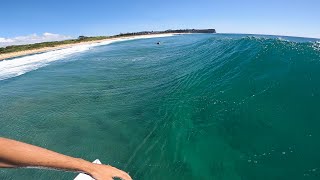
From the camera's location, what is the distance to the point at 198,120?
855 cm

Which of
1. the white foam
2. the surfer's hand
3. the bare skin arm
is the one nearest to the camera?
the bare skin arm

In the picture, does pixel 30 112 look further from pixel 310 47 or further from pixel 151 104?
pixel 310 47

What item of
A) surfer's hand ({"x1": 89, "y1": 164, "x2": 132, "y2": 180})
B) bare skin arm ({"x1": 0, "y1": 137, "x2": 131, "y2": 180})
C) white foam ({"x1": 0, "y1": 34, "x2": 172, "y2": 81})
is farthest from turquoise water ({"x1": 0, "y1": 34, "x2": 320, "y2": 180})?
white foam ({"x1": 0, "y1": 34, "x2": 172, "y2": 81})

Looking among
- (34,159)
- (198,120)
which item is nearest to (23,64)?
(198,120)

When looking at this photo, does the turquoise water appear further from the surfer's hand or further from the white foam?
the white foam

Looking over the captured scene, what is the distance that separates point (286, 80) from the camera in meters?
10.2

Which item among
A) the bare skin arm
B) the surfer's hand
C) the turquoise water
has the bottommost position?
the turquoise water

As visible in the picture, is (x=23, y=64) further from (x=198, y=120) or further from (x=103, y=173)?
(x=103, y=173)

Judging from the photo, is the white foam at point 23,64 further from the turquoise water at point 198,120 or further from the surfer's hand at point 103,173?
the surfer's hand at point 103,173

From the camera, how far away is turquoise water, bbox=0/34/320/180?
641cm

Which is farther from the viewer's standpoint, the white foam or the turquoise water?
the white foam

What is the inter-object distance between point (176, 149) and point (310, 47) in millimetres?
10554

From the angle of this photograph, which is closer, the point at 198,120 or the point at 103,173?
the point at 103,173

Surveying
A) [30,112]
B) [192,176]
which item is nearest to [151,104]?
[192,176]
